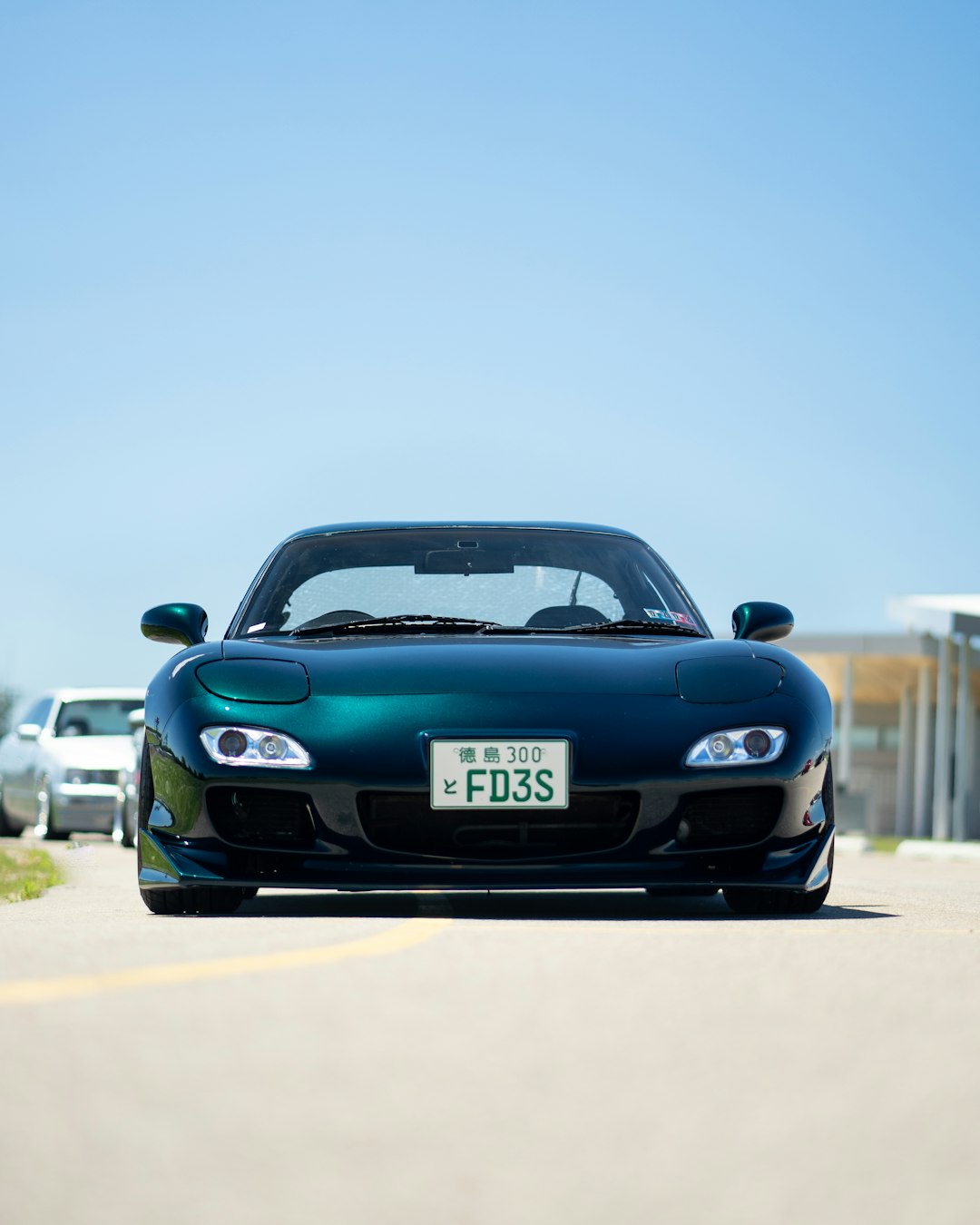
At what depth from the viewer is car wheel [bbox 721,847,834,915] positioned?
5469mm

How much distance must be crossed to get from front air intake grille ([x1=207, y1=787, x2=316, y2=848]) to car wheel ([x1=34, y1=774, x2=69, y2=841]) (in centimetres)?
1207

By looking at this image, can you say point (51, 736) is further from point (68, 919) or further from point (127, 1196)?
point (127, 1196)

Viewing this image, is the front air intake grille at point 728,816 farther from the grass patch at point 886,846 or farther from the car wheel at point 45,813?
the grass patch at point 886,846

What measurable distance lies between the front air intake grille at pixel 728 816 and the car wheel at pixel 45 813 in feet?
41.0

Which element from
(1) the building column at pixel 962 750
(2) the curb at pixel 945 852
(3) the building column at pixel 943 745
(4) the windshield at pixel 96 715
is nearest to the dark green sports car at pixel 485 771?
(4) the windshield at pixel 96 715

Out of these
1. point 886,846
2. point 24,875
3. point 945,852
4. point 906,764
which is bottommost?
point 906,764

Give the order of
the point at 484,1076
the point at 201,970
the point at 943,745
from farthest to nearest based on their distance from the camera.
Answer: the point at 943,745 → the point at 201,970 → the point at 484,1076

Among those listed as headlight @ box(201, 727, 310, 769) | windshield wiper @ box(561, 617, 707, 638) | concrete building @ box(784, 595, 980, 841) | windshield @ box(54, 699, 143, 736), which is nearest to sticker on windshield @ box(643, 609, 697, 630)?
windshield wiper @ box(561, 617, 707, 638)

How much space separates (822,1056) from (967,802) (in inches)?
1475

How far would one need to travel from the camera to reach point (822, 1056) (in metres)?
2.76

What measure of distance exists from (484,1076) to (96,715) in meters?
15.8

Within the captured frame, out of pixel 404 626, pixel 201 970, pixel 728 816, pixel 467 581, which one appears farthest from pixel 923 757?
pixel 201 970

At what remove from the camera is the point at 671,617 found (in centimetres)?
643

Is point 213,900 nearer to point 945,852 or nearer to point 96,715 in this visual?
point 96,715
